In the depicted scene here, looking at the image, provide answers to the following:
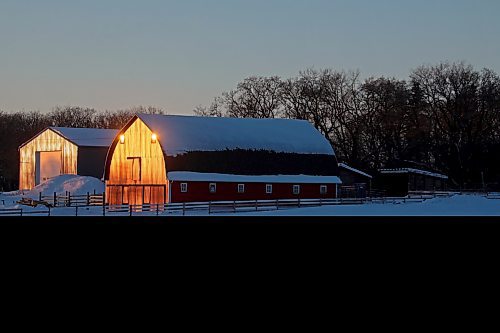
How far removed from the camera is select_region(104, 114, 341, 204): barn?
1779 inches

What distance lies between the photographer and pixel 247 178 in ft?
156

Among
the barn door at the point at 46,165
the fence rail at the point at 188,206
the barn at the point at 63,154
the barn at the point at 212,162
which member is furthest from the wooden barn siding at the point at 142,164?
the barn door at the point at 46,165

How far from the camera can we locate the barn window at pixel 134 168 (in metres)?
46.5

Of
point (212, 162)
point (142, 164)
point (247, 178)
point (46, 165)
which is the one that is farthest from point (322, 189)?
point (46, 165)

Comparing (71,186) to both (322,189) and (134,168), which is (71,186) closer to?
(134,168)

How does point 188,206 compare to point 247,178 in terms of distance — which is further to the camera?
point 247,178

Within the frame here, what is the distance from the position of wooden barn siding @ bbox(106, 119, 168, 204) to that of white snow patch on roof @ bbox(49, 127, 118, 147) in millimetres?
14166

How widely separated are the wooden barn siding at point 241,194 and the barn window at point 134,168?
350 centimetres

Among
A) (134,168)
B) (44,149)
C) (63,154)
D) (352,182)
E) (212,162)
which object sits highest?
(44,149)

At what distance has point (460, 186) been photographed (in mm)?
65688

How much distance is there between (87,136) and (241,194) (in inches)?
896

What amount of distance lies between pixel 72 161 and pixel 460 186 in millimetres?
35455
